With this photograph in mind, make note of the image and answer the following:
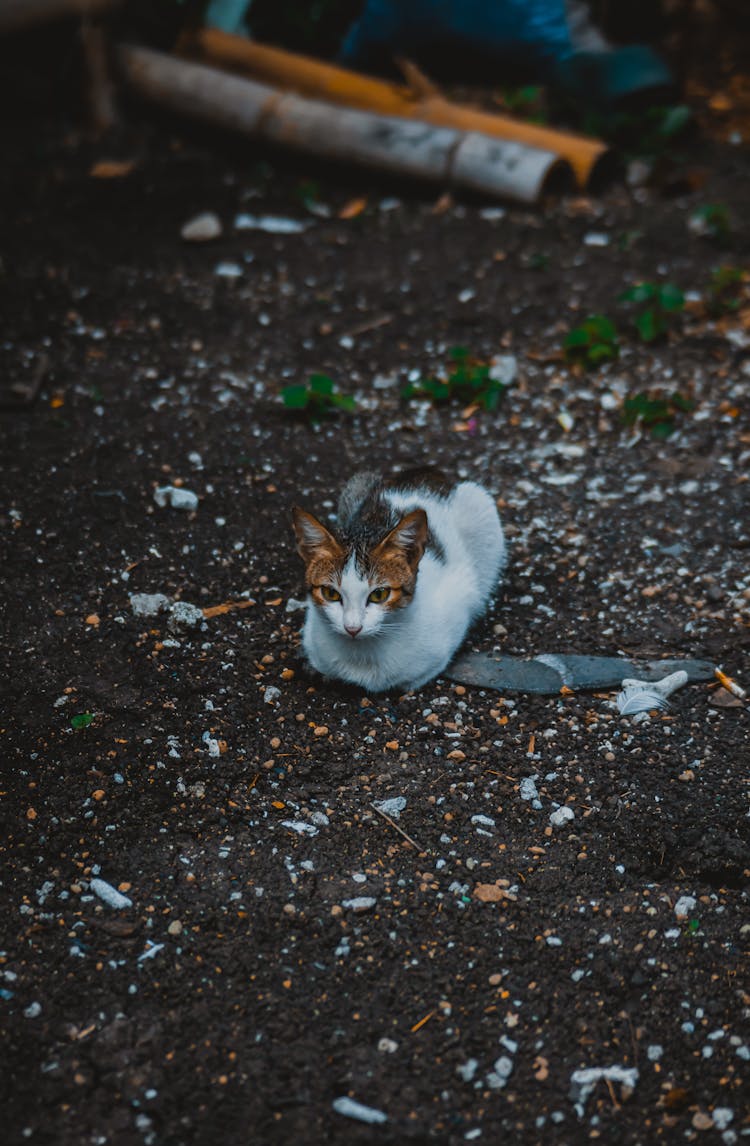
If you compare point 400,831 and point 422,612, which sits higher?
point 422,612

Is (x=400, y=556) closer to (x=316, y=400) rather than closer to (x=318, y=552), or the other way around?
(x=318, y=552)

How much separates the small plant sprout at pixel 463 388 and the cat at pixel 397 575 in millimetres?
1278

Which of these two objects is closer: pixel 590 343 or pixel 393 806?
pixel 393 806

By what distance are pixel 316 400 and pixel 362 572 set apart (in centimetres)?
196

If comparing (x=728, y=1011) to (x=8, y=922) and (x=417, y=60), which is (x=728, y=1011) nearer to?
(x=8, y=922)

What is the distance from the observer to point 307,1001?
2768 mm

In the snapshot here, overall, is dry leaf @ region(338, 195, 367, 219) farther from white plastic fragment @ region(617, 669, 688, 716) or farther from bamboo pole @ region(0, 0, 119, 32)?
white plastic fragment @ region(617, 669, 688, 716)

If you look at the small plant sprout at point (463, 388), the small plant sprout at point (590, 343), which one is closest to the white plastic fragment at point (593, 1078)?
the small plant sprout at point (463, 388)

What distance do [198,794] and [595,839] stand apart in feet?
3.91

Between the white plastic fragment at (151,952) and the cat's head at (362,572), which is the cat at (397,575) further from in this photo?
the white plastic fragment at (151,952)

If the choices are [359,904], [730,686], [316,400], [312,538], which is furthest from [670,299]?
[359,904]

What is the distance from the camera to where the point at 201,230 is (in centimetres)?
640

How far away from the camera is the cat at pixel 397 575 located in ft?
10.9

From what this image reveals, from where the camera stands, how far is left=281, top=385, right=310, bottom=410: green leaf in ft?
16.4
